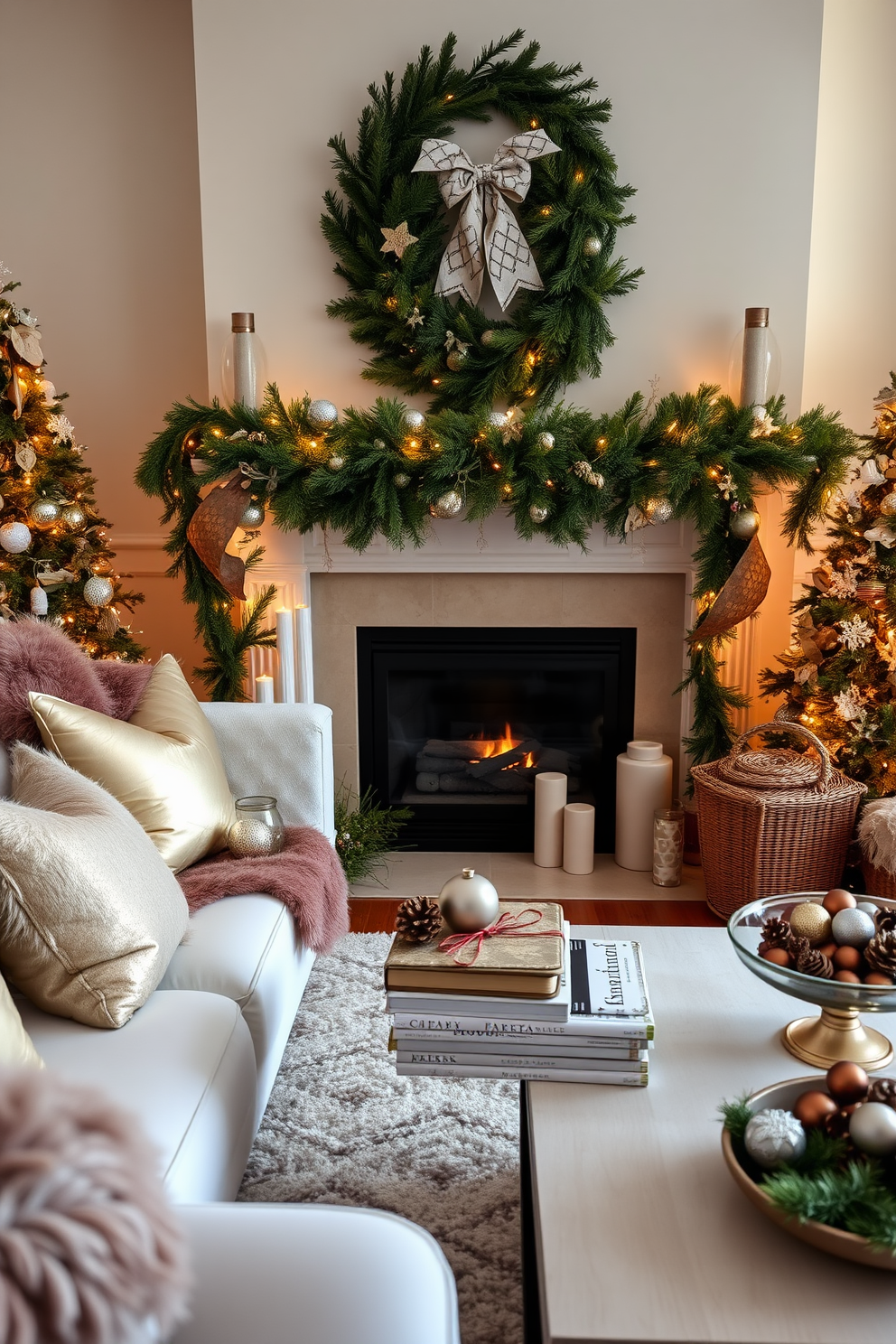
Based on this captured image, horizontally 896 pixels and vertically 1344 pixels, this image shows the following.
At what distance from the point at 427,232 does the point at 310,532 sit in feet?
3.12

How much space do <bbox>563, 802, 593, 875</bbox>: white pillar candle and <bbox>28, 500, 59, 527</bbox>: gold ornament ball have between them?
1769 mm

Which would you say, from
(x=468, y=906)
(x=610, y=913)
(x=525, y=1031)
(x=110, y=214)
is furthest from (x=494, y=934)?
(x=110, y=214)

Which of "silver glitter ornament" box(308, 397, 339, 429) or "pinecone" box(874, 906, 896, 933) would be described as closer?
"pinecone" box(874, 906, 896, 933)

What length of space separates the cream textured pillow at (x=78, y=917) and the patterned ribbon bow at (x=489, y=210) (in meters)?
2.01

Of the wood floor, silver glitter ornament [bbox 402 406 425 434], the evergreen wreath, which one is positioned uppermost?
the evergreen wreath

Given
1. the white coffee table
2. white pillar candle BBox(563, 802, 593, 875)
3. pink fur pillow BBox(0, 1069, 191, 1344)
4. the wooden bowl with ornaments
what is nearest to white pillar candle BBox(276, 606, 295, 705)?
white pillar candle BBox(563, 802, 593, 875)

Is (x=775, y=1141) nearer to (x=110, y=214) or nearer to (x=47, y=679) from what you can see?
(x=47, y=679)

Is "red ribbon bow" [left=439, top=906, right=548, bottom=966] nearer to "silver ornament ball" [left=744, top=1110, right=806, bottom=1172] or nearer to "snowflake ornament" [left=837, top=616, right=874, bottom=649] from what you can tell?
"silver ornament ball" [left=744, top=1110, right=806, bottom=1172]

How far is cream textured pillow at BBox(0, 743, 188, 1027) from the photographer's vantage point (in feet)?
4.12

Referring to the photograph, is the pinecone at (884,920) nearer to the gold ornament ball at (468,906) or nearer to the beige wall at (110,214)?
the gold ornament ball at (468,906)

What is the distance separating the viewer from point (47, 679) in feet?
5.91

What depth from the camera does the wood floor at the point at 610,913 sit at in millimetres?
2686

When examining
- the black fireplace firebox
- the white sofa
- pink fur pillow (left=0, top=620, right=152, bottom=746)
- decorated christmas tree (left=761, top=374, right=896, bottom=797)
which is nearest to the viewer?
the white sofa

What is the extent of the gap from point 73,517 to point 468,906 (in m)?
1.94
